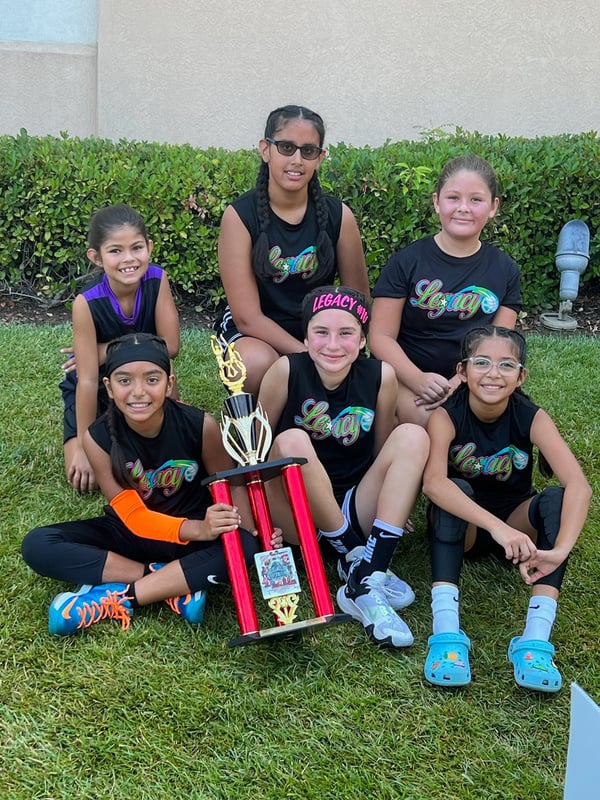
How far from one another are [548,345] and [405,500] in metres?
3.09

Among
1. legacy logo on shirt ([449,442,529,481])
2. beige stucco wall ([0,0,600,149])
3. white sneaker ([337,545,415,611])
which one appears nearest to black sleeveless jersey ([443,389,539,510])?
legacy logo on shirt ([449,442,529,481])

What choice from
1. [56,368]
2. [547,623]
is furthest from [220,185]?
[547,623]

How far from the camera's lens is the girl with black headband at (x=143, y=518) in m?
2.69

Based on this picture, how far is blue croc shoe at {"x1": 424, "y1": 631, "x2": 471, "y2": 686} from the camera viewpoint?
240 centimetres

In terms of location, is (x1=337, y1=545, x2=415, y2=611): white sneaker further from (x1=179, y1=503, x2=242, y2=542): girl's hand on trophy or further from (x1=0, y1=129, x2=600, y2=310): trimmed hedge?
(x1=0, y1=129, x2=600, y2=310): trimmed hedge

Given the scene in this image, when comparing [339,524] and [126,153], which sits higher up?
[126,153]

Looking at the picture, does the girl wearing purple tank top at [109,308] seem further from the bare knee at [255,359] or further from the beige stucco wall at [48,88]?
the beige stucco wall at [48,88]

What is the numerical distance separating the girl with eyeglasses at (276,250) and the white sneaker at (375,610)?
3.53 ft

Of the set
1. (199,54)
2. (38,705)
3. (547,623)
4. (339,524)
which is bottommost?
(38,705)

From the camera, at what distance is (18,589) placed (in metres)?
2.82

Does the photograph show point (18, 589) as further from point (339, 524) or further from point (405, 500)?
point (405, 500)

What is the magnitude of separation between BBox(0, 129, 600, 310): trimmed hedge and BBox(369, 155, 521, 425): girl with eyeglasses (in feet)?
7.05

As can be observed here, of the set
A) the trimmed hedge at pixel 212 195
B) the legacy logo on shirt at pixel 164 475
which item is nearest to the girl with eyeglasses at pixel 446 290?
the legacy logo on shirt at pixel 164 475

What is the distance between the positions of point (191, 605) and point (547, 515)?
1.18 metres
